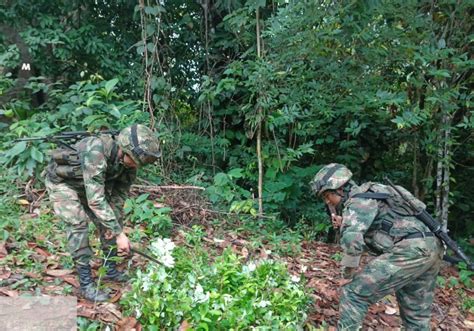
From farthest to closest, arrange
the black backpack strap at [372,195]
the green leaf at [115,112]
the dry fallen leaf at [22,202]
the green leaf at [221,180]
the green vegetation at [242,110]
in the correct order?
the green leaf at [221,180] < the green leaf at [115,112] < the dry fallen leaf at [22,202] < the green vegetation at [242,110] < the black backpack strap at [372,195]

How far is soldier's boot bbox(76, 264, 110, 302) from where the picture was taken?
3.87 meters

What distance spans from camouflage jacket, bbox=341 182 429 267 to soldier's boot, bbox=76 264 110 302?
76.0 inches

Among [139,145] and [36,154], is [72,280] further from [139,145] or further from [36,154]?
[36,154]

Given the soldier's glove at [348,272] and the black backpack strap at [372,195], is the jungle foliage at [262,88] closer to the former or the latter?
the black backpack strap at [372,195]

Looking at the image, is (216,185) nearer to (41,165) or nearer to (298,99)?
(298,99)

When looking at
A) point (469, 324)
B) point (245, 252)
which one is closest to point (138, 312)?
point (245, 252)

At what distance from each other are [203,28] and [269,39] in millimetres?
1997

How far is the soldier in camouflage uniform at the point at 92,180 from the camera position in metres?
3.77

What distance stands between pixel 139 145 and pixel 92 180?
0.45 m

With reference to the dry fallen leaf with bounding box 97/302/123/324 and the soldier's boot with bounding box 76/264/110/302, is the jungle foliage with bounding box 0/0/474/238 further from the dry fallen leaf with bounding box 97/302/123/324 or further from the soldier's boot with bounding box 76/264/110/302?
the dry fallen leaf with bounding box 97/302/123/324

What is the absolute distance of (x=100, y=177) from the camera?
3816 mm

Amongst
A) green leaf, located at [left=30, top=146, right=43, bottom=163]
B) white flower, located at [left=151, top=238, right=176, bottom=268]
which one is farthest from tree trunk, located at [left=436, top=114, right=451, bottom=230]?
green leaf, located at [left=30, top=146, right=43, bottom=163]

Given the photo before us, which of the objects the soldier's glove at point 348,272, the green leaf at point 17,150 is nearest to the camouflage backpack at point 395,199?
the soldier's glove at point 348,272

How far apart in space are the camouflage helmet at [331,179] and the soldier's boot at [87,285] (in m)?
1.92
